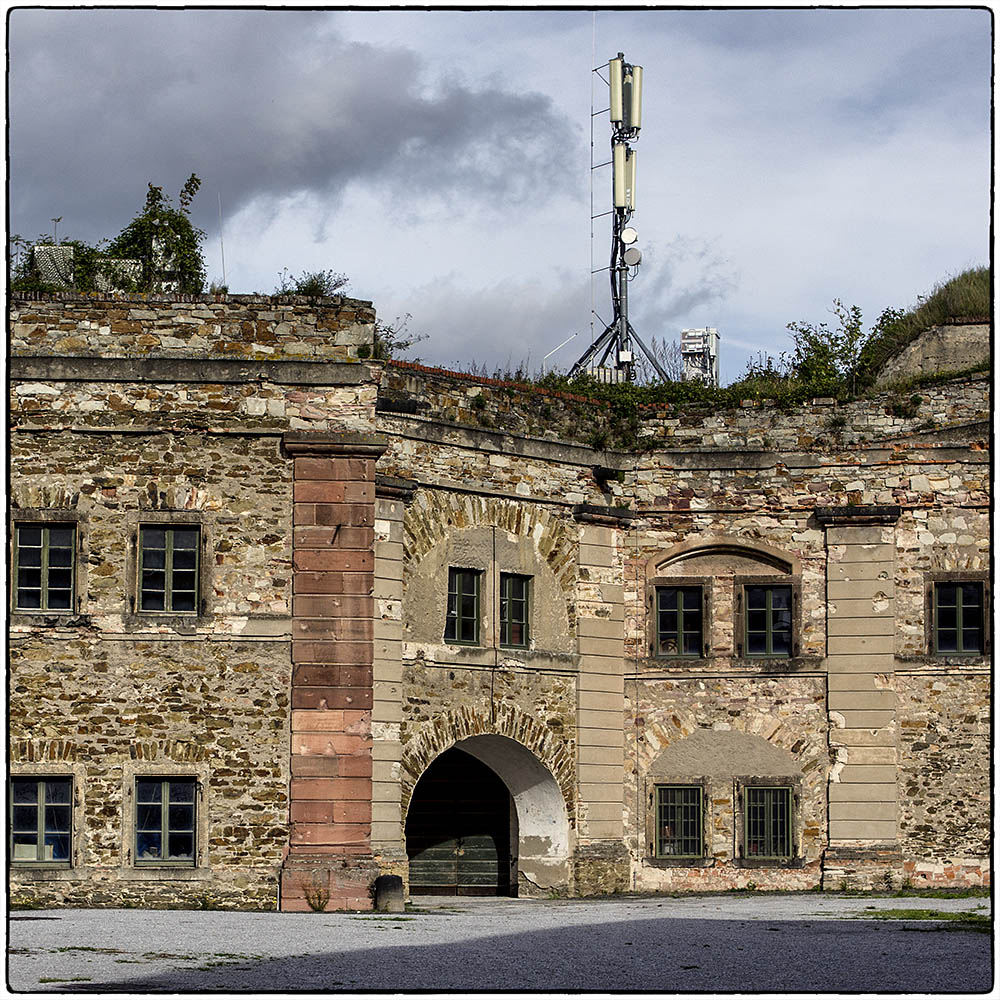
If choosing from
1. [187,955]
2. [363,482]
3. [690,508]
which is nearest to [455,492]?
[363,482]

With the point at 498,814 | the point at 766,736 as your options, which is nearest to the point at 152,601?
the point at 498,814

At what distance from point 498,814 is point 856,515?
21.9ft

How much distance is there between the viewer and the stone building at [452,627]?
20.2 meters

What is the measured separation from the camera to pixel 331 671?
20.5 meters

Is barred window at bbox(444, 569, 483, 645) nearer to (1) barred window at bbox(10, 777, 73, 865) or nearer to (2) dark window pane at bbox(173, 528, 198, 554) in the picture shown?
(2) dark window pane at bbox(173, 528, 198, 554)

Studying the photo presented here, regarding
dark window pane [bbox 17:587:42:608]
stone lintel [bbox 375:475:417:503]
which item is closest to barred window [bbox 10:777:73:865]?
dark window pane [bbox 17:587:42:608]

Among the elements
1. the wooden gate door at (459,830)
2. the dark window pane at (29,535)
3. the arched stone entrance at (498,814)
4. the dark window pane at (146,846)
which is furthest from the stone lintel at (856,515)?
the dark window pane at (29,535)

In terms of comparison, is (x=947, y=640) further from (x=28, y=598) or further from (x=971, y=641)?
(x=28, y=598)

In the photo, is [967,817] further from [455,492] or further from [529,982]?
[529,982]

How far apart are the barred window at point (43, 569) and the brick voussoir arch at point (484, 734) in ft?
15.1

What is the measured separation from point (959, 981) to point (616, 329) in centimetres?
2402

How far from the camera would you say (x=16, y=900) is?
19.6 metres

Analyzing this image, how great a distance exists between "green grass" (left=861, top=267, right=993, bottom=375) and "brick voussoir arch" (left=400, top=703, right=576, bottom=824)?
1034 centimetres

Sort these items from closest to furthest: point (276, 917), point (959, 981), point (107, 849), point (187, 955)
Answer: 1. point (959, 981)
2. point (187, 955)
3. point (276, 917)
4. point (107, 849)
